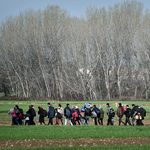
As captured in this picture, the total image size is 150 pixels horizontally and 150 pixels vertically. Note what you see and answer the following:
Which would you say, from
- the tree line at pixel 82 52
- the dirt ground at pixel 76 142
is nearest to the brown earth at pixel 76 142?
the dirt ground at pixel 76 142

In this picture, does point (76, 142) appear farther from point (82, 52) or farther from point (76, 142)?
point (82, 52)

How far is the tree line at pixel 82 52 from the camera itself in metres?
60.0

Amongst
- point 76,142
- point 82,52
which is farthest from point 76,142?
point 82,52

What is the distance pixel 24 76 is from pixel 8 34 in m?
11.5

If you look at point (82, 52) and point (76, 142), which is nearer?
point (76, 142)

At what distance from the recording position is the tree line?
6000 cm

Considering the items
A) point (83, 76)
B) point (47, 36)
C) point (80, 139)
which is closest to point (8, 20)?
point (47, 36)

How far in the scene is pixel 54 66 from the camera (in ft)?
220

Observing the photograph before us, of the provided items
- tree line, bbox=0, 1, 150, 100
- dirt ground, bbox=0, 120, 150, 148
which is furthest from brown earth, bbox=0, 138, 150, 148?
tree line, bbox=0, 1, 150, 100

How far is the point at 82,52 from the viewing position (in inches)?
2404

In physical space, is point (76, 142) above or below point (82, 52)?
below

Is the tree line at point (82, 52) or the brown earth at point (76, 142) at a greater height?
the tree line at point (82, 52)

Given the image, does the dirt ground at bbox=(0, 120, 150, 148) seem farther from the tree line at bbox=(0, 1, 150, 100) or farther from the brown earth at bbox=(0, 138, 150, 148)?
the tree line at bbox=(0, 1, 150, 100)

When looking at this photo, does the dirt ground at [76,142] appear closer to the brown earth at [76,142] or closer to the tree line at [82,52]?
the brown earth at [76,142]
